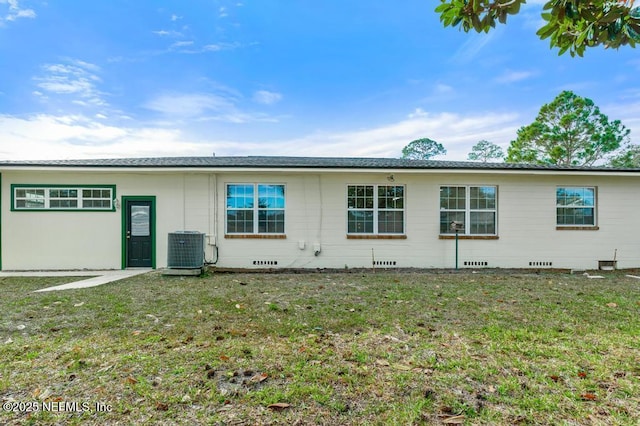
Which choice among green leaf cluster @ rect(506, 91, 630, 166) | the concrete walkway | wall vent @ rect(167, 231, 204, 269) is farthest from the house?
green leaf cluster @ rect(506, 91, 630, 166)

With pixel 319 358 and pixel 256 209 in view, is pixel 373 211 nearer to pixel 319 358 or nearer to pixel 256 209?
pixel 256 209

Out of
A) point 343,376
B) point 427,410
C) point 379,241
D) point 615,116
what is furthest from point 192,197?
point 615,116

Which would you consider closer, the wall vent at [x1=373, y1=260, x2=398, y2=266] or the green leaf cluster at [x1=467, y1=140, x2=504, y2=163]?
the wall vent at [x1=373, y1=260, x2=398, y2=266]

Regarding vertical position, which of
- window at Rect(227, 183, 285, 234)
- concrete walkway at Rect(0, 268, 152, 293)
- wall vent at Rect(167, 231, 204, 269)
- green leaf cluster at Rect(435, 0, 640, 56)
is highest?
green leaf cluster at Rect(435, 0, 640, 56)

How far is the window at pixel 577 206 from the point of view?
997 cm

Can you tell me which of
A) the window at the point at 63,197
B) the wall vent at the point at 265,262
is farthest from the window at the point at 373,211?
the window at the point at 63,197

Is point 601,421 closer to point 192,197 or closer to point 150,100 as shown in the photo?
point 192,197

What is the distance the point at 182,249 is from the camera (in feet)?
26.8

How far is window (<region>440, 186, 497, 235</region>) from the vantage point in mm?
9852

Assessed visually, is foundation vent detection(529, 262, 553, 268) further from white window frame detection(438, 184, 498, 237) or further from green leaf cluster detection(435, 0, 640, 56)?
green leaf cluster detection(435, 0, 640, 56)

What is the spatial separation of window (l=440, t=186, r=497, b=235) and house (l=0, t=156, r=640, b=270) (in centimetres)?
3

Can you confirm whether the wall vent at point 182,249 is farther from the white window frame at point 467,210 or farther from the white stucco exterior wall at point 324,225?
the white window frame at point 467,210

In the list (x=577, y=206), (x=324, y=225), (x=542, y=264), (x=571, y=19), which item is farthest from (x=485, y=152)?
(x=571, y=19)

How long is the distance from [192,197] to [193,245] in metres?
1.98
